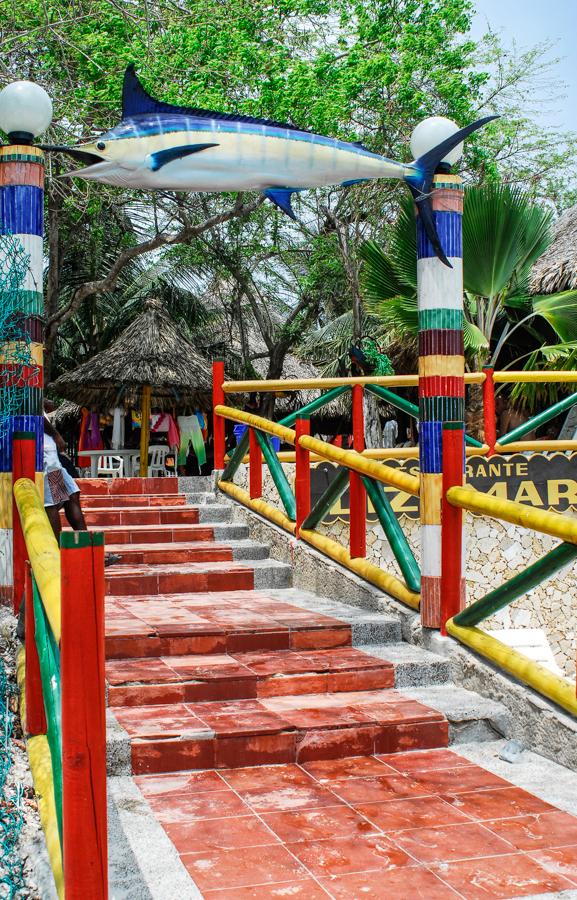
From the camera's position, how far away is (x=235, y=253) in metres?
19.1

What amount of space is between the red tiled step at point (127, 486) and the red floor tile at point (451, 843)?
19.3ft

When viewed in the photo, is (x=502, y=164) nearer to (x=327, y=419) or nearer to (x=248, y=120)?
(x=327, y=419)

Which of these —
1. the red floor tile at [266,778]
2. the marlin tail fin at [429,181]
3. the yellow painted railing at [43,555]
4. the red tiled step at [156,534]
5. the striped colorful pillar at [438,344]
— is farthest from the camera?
the red tiled step at [156,534]

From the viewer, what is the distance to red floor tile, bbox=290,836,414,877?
3107 mm

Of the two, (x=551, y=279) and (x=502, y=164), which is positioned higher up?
(x=502, y=164)

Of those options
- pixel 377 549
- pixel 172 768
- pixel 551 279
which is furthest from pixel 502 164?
pixel 172 768

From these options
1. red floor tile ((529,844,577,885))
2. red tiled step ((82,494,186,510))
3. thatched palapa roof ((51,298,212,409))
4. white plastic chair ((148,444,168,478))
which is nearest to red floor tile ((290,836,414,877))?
red floor tile ((529,844,577,885))

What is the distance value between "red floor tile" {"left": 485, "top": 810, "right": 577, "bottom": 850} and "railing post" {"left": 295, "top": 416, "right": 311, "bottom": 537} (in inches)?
140

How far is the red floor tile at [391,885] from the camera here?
291 centimetres

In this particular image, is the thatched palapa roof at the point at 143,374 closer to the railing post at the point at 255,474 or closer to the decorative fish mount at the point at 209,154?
the railing post at the point at 255,474

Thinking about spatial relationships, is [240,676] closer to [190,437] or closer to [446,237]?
[446,237]

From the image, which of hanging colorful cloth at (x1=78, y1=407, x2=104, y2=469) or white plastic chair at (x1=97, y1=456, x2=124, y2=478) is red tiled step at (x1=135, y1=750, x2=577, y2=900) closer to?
white plastic chair at (x1=97, y1=456, x2=124, y2=478)

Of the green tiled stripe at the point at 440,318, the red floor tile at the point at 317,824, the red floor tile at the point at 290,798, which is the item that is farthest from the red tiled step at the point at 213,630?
the green tiled stripe at the point at 440,318

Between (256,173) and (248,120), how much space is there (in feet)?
0.76
